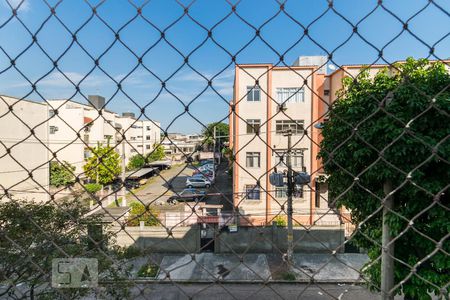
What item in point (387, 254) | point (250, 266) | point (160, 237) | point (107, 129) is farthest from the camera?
point (160, 237)

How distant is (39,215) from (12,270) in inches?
19.5

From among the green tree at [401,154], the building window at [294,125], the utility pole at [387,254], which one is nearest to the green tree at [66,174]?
the building window at [294,125]

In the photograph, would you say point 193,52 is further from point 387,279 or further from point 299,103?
point 299,103

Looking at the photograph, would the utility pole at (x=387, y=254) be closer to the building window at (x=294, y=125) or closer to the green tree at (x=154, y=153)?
the building window at (x=294, y=125)

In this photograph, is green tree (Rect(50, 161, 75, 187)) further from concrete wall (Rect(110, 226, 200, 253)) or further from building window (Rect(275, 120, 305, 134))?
concrete wall (Rect(110, 226, 200, 253))

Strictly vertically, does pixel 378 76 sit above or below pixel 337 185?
above

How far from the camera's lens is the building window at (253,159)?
31.3 feet

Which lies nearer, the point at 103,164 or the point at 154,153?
the point at 103,164

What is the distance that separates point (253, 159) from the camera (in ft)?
32.0

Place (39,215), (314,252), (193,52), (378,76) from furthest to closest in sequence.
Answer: (314,252) → (39,215) → (378,76) → (193,52)

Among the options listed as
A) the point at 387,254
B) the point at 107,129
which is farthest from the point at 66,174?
the point at 387,254

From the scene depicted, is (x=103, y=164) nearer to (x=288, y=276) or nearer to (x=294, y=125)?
(x=294, y=125)

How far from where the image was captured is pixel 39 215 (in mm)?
2834

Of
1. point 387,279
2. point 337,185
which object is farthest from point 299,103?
point 387,279
